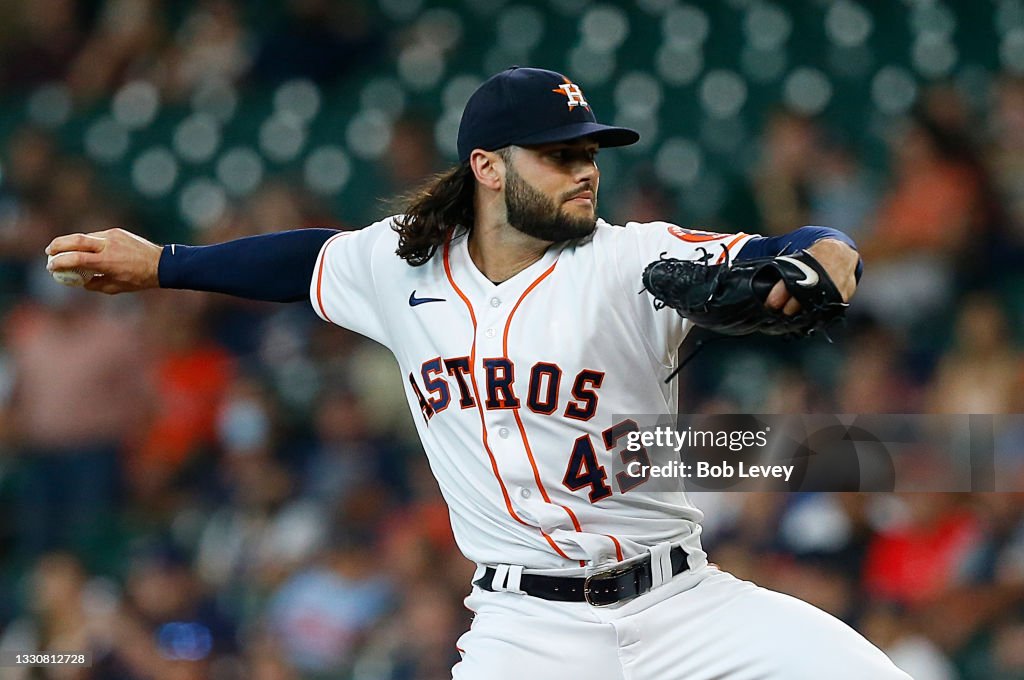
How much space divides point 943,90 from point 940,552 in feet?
7.21

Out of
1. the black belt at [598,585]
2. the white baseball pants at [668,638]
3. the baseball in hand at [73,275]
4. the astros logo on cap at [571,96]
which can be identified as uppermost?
the astros logo on cap at [571,96]

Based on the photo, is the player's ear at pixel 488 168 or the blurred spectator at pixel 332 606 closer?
the player's ear at pixel 488 168

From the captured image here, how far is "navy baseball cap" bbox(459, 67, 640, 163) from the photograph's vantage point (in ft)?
8.99

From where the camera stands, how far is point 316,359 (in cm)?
553

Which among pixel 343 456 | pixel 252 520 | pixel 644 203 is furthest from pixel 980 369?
pixel 252 520

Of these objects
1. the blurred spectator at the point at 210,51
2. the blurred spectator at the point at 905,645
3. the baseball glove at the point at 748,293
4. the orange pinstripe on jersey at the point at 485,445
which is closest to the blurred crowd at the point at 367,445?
the blurred spectator at the point at 905,645

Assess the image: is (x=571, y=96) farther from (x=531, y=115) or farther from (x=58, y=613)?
(x=58, y=613)

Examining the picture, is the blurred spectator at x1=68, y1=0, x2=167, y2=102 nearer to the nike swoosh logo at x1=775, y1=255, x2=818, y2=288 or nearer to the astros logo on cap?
the astros logo on cap

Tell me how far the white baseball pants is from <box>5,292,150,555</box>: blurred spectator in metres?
3.36

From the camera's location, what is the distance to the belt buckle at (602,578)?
2582mm

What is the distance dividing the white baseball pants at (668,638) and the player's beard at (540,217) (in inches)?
29.6

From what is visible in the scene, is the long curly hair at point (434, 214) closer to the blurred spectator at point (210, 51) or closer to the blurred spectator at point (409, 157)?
the blurred spectator at point (409, 157)

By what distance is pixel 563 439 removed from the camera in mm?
2637

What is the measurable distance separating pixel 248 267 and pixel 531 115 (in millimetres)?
730
